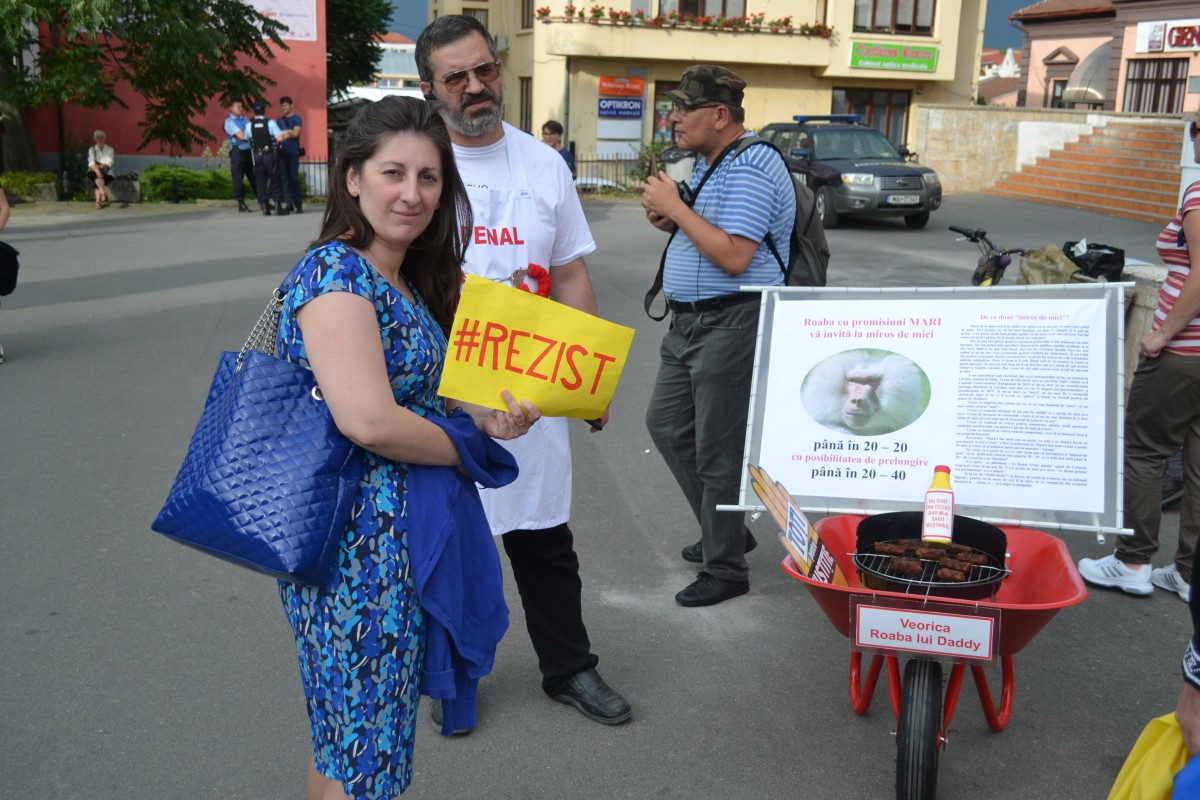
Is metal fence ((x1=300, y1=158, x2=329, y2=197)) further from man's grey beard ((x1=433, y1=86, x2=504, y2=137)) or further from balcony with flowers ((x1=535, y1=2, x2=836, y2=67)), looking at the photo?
man's grey beard ((x1=433, y1=86, x2=504, y2=137))

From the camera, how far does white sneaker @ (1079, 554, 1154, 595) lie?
193 inches

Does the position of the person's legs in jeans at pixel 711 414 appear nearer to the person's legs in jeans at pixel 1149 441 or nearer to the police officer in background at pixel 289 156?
the person's legs in jeans at pixel 1149 441

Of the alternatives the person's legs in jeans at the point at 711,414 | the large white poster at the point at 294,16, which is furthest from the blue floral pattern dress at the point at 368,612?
the large white poster at the point at 294,16

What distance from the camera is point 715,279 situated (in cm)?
445

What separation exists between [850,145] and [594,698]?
62.2 ft

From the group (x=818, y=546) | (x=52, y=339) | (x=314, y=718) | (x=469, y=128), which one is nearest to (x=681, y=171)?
(x=469, y=128)

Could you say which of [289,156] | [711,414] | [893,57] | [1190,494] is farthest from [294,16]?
[1190,494]

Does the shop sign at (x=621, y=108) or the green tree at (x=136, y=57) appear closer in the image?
the green tree at (x=136, y=57)

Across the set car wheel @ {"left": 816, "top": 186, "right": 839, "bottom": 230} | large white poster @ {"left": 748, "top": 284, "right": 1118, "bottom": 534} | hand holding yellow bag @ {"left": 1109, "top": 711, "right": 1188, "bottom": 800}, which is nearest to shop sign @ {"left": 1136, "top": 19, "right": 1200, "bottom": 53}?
car wheel @ {"left": 816, "top": 186, "right": 839, "bottom": 230}

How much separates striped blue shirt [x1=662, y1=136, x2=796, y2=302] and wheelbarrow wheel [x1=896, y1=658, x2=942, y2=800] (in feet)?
5.71

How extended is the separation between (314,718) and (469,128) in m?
1.82

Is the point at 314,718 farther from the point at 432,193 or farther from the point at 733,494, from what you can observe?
the point at 733,494

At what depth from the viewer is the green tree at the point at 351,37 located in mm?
40375

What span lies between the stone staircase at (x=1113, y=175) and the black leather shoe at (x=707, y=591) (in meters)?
19.5
